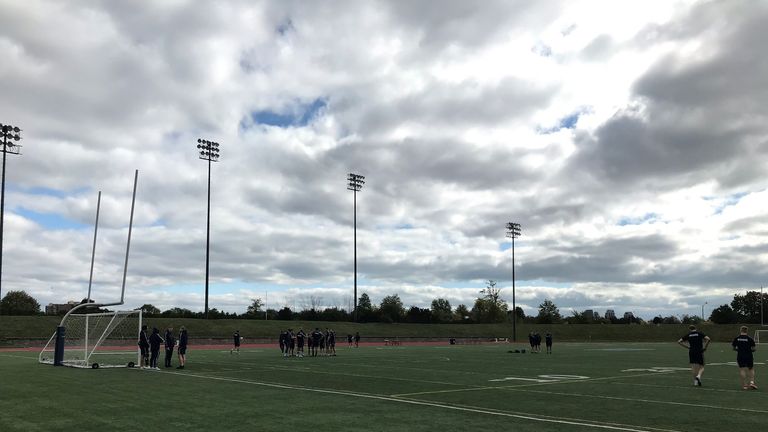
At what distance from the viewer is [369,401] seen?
1480cm

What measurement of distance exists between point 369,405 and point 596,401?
574cm


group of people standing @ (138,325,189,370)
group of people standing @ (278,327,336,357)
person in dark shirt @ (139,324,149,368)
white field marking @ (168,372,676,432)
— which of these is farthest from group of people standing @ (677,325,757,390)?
group of people standing @ (278,327,336,357)

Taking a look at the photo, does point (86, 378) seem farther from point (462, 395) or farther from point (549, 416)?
point (549, 416)

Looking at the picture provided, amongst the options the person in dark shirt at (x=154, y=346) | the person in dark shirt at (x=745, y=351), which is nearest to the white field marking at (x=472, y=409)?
the person in dark shirt at (x=154, y=346)

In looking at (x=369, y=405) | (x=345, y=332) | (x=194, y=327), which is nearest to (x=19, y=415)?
(x=369, y=405)

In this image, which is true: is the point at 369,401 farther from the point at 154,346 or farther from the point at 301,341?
the point at 301,341

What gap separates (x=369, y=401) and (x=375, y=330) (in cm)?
6891

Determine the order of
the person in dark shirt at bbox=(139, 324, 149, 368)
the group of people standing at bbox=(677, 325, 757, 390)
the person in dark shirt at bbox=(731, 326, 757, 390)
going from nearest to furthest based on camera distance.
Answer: the person in dark shirt at bbox=(731, 326, 757, 390) → the group of people standing at bbox=(677, 325, 757, 390) → the person in dark shirt at bbox=(139, 324, 149, 368)

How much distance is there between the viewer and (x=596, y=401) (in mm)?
Answer: 15125

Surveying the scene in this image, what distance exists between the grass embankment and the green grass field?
39366 mm

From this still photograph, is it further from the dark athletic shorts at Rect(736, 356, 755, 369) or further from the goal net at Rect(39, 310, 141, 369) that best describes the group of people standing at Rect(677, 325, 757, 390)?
the goal net at Rect(39, 310, 141, 369)

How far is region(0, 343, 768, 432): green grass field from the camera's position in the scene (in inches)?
448

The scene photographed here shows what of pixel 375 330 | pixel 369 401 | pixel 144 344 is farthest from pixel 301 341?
pixel 375 330

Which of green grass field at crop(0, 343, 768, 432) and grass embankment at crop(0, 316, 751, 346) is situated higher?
grass embankment at crop(0, 316, 751, 346)
